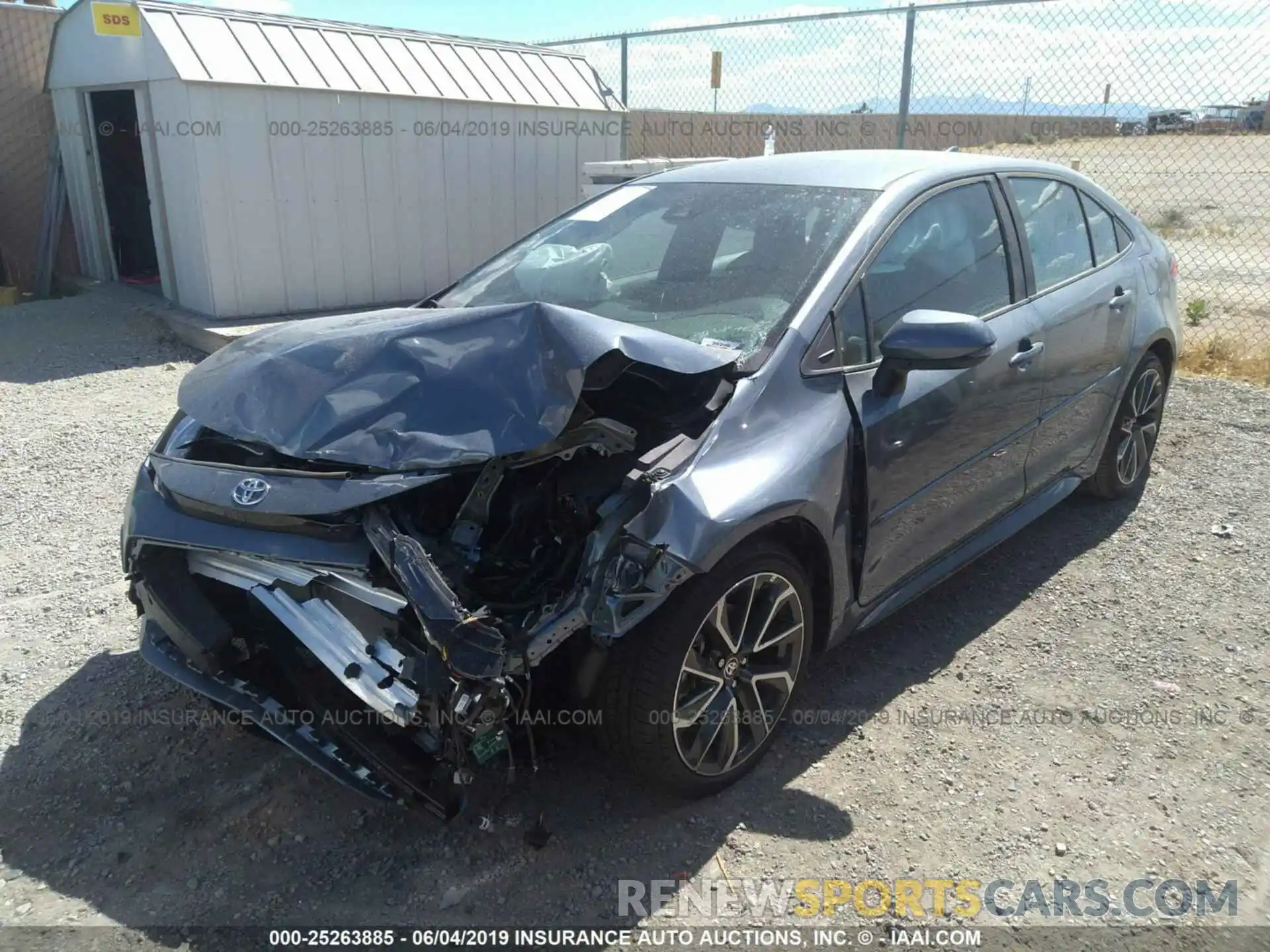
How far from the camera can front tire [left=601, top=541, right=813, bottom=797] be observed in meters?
2.64

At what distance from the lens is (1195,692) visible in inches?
139

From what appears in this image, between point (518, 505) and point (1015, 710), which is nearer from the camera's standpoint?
point (518, 505)

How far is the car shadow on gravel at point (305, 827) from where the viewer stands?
255 cm

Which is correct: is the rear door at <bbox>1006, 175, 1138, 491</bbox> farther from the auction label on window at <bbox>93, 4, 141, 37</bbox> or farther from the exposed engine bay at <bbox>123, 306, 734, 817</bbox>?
the auction label on window at <bbox>93, 4, 141, 37</bbox>

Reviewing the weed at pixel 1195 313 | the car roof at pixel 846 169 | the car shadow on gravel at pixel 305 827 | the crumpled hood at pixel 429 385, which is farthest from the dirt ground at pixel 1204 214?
the car shadow on gravel at pixel 305 827

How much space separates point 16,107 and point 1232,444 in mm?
12814

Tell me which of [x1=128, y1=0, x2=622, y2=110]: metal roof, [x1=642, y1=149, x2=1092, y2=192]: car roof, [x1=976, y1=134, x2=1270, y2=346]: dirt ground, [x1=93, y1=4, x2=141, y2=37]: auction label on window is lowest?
[x1=976, y1=134, x2=1270, y2=346]: dirt ground

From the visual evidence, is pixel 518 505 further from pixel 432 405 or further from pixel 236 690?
pixel 236 690

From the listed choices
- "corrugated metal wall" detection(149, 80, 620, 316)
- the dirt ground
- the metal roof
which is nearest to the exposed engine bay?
the dirt ground

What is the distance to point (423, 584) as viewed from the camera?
7.63ft

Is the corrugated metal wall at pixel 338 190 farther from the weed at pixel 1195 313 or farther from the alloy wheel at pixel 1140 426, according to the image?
the alloy wheel at pixel 1140 426

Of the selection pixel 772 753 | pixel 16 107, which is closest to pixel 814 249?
pixel 772 753

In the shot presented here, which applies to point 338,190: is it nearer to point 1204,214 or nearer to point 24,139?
point 24,139

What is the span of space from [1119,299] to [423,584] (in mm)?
3663
